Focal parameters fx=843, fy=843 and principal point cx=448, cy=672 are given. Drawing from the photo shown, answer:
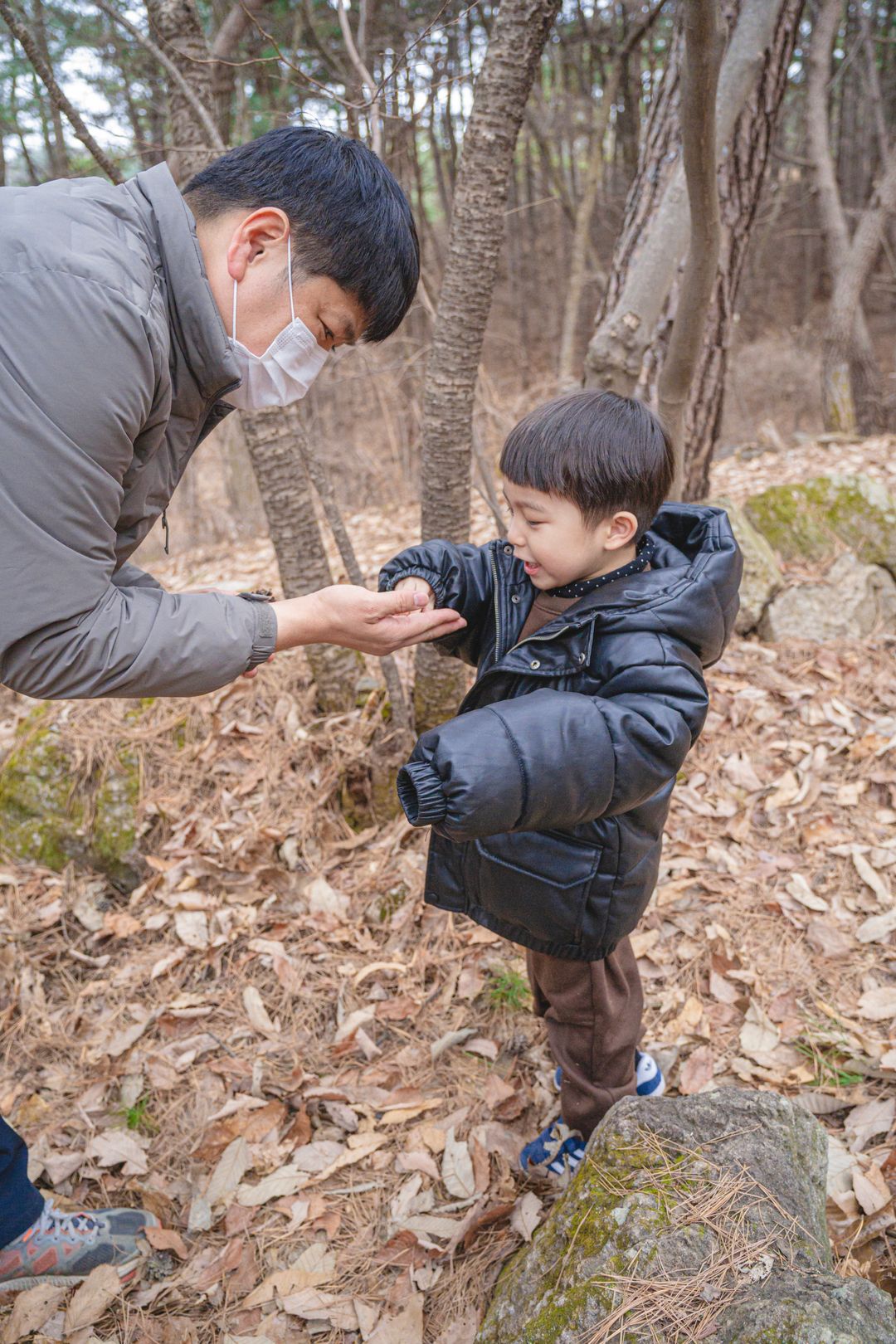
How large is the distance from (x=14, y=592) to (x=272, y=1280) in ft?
5.95

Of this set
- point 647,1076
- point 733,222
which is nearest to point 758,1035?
point 647,1076

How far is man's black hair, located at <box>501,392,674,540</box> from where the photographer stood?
6.02ft

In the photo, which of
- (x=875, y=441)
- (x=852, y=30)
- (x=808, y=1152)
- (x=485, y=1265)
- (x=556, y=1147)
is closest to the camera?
(x=808, y=1152)

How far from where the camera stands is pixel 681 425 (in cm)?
363

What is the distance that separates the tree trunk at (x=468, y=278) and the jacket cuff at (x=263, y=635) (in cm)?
151

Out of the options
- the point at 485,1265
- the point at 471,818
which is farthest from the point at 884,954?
the point at 471,818

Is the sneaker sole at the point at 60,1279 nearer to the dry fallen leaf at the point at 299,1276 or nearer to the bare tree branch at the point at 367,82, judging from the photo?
the dry fallen leaf at the point at 299,1276

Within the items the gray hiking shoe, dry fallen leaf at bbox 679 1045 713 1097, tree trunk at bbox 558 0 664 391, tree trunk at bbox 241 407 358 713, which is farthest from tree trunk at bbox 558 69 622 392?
the gray hiking shoe

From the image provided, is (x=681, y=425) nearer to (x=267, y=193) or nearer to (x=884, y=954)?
(x=884, y=954)

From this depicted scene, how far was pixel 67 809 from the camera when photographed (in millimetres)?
3582

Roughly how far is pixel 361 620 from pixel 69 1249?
175 cm

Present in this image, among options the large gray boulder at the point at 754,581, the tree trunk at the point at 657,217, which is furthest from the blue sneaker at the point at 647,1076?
the large gray boulder at the point at 754,581

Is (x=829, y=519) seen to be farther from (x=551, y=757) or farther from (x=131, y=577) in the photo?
(x=131, y=577)

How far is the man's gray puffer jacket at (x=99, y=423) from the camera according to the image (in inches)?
53.2
